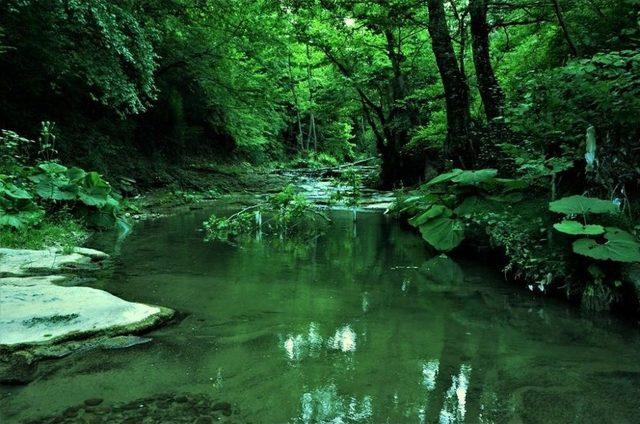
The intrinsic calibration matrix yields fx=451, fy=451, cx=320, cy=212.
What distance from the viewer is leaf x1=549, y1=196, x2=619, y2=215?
368 centimetres

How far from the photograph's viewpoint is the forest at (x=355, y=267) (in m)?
2.21

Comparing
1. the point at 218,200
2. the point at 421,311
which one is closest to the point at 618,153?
→ the point at 421,311

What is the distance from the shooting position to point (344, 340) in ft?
9.40

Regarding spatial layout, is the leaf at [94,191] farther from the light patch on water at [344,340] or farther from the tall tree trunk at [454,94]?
the tall tree trunk at [454,94]

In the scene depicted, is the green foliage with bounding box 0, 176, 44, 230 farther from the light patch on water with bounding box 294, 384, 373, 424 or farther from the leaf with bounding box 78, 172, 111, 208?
the light patch on water with bounding box 294, 384, 373, 424

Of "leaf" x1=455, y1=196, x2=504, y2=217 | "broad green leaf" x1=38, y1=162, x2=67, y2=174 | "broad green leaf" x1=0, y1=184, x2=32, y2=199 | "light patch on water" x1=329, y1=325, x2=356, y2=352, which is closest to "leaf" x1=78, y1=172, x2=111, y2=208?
"broad green leaf" x1=38, y1=162, x2=67, y2=174

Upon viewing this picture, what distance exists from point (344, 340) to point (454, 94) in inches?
236

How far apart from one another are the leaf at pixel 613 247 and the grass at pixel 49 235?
5.06 metres

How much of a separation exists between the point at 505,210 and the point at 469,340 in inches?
102

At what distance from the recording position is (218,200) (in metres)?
13.4

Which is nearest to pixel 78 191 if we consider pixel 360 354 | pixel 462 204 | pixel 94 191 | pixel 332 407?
pixel 94 191

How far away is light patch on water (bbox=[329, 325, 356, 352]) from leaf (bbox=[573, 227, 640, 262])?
75.2 inches

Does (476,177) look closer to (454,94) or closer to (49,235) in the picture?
(454,94)

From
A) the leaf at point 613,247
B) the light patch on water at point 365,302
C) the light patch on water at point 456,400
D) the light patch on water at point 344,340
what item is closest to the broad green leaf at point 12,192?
the light patch on water at point 365,302
